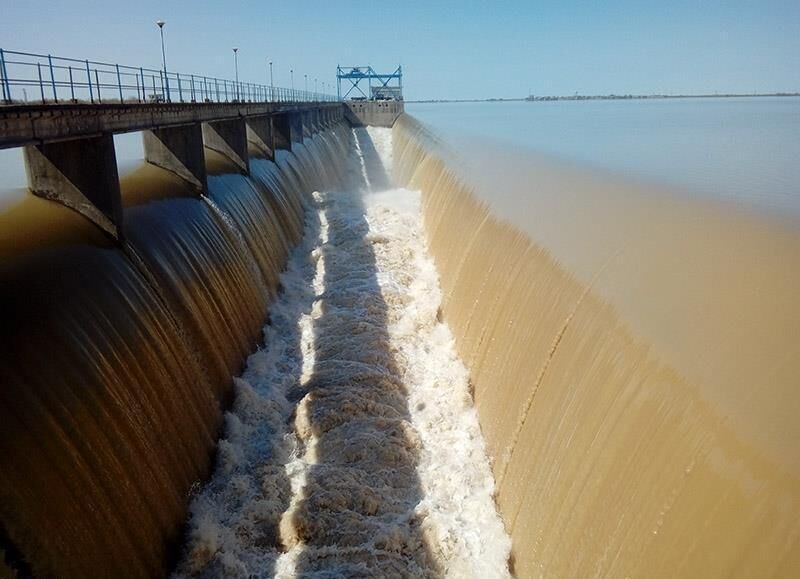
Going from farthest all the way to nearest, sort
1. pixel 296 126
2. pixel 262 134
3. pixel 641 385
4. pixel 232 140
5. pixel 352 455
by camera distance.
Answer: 1. pixel 296 126
2. pixel 262 134
3. pixel 232 140
4. pixel 352 455
5. pixel 641 385

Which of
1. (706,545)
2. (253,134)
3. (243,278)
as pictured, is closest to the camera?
(706,545)

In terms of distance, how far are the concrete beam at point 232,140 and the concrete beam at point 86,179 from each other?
10.6 meters

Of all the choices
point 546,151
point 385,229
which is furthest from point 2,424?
point 546,151

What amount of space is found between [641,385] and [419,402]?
578cm

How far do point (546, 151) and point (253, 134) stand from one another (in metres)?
12.4

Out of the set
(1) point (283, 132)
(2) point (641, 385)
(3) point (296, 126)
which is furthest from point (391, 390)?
→ (3) point (296, 126)

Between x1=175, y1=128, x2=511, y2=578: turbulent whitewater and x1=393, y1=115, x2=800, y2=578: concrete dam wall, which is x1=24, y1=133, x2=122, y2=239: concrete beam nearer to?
x1=175, y1=128, x2=511, y2=578: turbulent whitewater

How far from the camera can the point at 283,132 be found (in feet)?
104

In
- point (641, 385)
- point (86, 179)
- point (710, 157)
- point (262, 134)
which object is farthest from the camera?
point (262, 134)

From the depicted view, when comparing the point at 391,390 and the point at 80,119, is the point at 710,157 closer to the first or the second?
the point at 391,390

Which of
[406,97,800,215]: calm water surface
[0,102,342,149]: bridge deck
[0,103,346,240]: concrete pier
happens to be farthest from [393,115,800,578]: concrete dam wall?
[0,102,342,149]: bridge deck

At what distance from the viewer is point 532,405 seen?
28.9ft

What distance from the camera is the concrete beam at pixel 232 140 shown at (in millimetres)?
21375

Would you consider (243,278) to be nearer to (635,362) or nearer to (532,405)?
(532,405)
